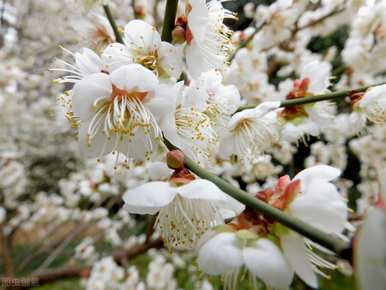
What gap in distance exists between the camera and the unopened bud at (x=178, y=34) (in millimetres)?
606

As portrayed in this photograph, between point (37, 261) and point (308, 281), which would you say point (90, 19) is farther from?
point (37, 261)

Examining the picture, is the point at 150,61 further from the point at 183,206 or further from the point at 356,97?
the point at 356,97

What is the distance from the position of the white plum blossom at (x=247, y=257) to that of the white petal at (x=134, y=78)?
213mm

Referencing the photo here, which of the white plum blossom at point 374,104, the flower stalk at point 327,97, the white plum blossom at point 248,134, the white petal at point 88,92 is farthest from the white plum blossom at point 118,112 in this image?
the white plum blossom at point 374,104

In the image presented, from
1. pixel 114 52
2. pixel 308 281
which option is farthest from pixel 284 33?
pixel 308 281

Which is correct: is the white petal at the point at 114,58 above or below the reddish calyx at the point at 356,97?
above

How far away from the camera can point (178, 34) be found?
61cm

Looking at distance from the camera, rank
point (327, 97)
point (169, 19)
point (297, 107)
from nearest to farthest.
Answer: point (169, 19) < point (327, 97) < point (297, 107)

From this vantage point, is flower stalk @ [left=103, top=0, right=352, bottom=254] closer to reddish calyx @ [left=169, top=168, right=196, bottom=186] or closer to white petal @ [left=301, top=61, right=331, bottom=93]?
reddish calyx @ [left=169, top=168, right=196, bottom=186]

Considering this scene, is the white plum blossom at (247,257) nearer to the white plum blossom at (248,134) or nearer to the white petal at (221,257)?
the white petal at (221,257)

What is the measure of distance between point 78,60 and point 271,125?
43 centimetres

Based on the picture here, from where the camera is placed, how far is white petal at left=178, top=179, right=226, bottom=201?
440 mm

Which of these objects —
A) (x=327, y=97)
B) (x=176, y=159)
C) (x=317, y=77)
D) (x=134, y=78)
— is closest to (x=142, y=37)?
(x=134, y=78)

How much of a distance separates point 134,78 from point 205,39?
21cm
